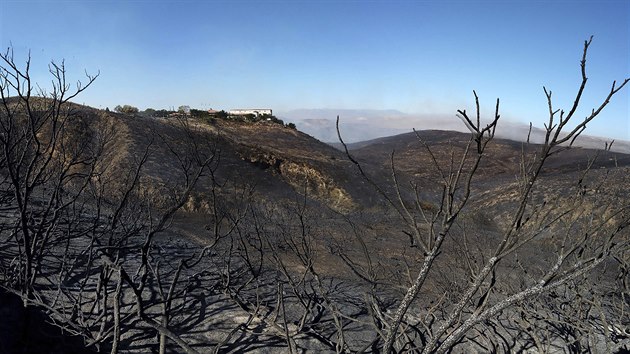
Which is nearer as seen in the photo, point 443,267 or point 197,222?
point 443,267

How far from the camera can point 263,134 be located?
35562 millimetres

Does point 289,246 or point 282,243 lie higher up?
point 289,246

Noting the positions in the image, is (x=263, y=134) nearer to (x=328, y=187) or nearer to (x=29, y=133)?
(x=328, y=187)

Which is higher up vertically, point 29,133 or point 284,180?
point 29,133

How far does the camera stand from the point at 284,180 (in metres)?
23.3

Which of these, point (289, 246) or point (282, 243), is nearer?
point (289, 246)

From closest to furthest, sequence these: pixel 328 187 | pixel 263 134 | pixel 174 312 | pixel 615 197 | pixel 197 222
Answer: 1. pixel 174 312
2. pixel 197 222
3. pixel 615 197
4. pixel 328 187
5. pixel 263 134

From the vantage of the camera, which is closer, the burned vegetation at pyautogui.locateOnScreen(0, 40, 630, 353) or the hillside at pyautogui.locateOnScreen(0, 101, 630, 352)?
the burned vegetation at pyautogui.locateOnScreen(0, 40, 630, 353)

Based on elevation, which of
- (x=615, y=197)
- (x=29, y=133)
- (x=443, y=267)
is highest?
(x=29, y=133)

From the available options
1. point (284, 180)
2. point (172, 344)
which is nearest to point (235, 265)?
point (172, 344)

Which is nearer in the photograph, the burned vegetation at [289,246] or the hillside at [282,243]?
the burned vegetation at [289,246]

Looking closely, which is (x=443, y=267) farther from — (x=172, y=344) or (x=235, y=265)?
(x=172, y=344)

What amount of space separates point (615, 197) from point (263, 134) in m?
24.6

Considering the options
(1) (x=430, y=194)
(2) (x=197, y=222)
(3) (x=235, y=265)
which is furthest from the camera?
(1) (x=430, y=194)
